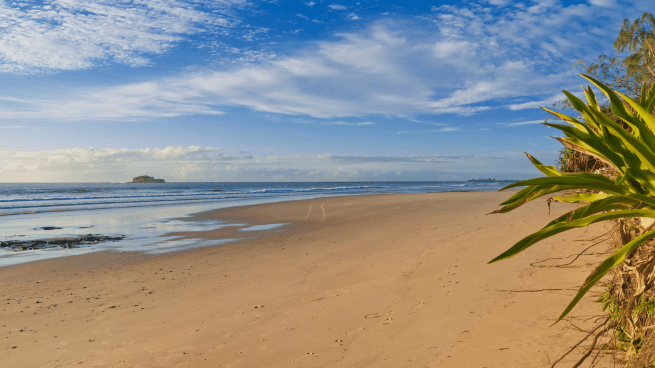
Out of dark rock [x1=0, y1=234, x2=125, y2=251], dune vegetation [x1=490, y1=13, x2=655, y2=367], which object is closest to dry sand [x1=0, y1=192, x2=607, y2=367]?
dune vegetation [x1=490, y1=13, x2=655, y2=367]

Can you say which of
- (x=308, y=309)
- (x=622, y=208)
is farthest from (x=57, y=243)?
(x=622, y=208)

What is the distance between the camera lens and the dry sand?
3.30m

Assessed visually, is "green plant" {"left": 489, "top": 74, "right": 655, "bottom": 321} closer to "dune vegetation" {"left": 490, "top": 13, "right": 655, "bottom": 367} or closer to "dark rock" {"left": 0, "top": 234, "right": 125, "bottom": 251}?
"dune vegetation" {"left": 490, "top": 13, "right": 655, "bottom": 367}

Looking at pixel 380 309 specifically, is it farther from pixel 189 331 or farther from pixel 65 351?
pixel 65 351

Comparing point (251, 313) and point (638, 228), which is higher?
point (638, 228)

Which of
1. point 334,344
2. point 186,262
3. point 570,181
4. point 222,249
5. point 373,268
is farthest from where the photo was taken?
point 222,249

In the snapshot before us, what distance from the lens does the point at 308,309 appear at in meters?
4.53

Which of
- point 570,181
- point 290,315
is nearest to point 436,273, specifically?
point 290,315

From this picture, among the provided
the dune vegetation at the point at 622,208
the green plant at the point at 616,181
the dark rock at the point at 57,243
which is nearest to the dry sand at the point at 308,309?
the dune vegetation at the point at 622,208

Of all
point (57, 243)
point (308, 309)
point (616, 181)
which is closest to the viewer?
point (616, 181)

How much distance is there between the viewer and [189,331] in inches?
167

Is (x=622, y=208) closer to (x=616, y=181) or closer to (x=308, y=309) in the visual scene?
(x=616, y=181)

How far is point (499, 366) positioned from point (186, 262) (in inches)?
274

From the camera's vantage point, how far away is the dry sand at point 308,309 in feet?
10.8
